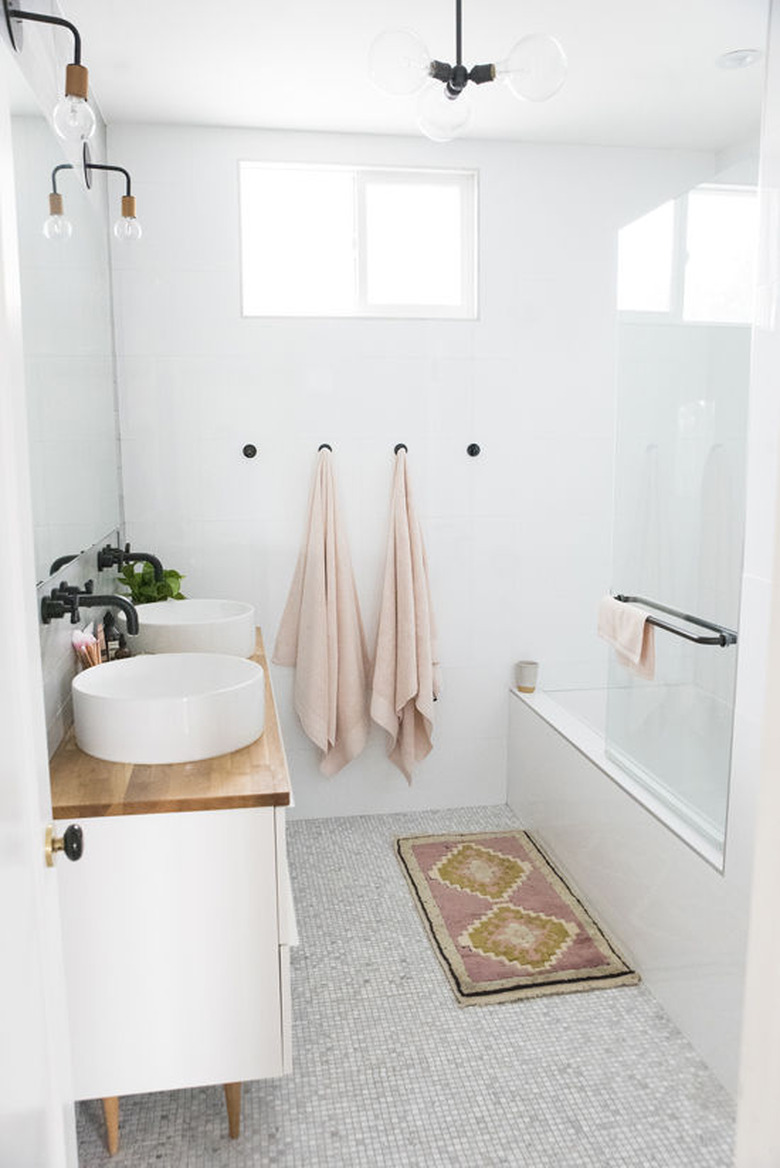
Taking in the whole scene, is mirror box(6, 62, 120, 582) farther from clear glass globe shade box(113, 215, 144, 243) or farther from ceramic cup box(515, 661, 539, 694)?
ceramic cup box(515, 661, 539, 694)

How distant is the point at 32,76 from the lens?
183cm

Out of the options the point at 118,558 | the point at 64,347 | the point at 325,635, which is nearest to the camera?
the point at 64,347

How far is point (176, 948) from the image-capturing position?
1.71 metres

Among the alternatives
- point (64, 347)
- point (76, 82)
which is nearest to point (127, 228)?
point (64, 347)

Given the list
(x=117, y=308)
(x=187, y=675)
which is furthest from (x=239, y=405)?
(x=187, y=675)

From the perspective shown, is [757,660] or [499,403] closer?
[757,660]

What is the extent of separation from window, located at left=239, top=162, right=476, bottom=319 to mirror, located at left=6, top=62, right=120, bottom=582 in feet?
1.89

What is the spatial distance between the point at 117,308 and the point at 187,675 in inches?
58.9

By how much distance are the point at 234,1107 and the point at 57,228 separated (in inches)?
74.0

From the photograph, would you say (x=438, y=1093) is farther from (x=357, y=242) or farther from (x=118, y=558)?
(x=357, y=242)

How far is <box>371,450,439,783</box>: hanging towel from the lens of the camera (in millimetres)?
3264

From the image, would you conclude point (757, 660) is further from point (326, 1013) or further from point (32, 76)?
point (32, 76)

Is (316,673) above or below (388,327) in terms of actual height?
below

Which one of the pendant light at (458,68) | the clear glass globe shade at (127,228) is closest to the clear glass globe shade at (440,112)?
the pendant light at (458,68)
